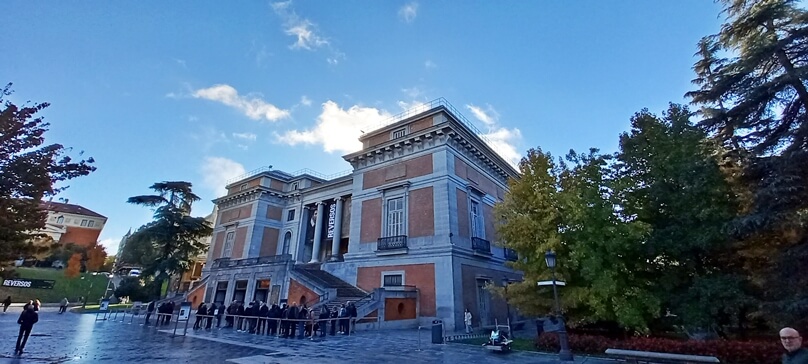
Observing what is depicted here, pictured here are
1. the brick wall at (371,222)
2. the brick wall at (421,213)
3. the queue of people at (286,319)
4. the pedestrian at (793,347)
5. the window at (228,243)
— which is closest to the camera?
the pedestrian at (793,347)

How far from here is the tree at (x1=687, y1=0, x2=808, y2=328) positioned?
9500 millimetres

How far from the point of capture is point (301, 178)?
114ft

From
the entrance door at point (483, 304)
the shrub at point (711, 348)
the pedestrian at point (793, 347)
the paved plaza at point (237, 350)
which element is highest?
the entrance door at point (483, 304)

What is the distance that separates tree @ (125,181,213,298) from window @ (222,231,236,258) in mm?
2556

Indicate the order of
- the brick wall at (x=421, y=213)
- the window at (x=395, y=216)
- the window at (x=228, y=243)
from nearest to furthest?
the brick wall at (x=421, y=213) → the window at (x=395, y=216) → the window at (x=228, y=243)

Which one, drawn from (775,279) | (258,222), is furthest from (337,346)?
(258,222)

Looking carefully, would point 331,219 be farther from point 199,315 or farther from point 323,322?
point 323,322

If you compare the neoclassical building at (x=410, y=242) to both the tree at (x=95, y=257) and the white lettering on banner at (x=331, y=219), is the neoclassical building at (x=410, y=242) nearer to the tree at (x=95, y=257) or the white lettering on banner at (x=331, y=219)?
the white lettering on banner at (x=331, y=219)

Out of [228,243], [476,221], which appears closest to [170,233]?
[228,243]

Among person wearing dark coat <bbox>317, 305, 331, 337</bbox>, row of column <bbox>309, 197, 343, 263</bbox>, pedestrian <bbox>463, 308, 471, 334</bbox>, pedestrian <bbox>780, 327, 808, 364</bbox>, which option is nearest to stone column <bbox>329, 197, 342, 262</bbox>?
row of column <bbox>309, 197, 343, 263</bbox>

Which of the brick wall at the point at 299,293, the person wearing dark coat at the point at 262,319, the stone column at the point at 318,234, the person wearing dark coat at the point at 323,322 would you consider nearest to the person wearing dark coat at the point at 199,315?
the person wearing dark coat at the point at 262,319

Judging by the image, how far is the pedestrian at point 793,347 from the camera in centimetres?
388

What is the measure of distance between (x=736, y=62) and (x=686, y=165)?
341 cm

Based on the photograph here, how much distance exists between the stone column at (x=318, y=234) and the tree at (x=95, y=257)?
38.3m
